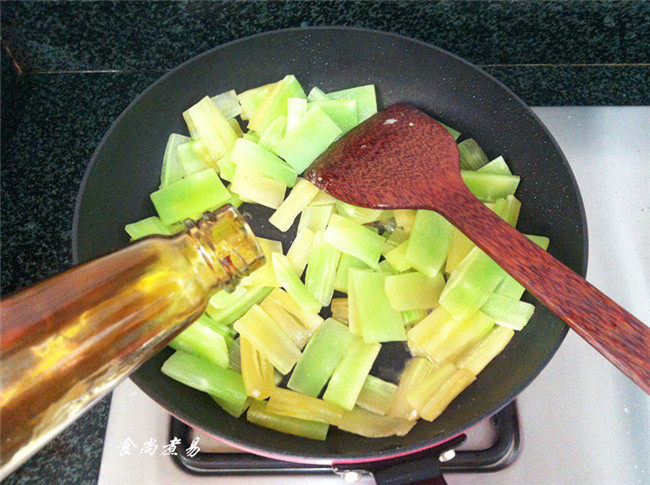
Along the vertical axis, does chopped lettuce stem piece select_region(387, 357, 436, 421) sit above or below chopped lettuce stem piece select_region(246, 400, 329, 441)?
below

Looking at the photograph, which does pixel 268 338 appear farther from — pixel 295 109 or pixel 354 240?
pixel 295 109

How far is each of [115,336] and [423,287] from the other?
521 millimetres

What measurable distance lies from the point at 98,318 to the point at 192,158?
0.55m

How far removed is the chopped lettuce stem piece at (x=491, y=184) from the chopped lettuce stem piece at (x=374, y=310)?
0.24 m

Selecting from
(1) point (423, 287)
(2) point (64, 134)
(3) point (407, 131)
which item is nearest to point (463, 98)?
(3) point (407, 131)

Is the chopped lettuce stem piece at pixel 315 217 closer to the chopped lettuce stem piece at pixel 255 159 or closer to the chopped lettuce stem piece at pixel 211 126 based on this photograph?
the chopped lettuce stem piece at pixel 255 159

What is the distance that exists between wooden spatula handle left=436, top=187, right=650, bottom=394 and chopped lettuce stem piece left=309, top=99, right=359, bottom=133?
0.30 m

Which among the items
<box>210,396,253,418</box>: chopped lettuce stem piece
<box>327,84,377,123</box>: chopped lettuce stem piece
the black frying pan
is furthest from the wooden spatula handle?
<box>210,396,253,418</box>: chopped lettuce stem piece

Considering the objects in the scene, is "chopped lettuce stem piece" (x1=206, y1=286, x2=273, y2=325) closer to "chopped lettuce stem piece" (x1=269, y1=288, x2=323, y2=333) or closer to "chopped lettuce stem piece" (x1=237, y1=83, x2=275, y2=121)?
"chopped lettuce stem piece" (x1=269, y1=288, x2=323, y2=333)

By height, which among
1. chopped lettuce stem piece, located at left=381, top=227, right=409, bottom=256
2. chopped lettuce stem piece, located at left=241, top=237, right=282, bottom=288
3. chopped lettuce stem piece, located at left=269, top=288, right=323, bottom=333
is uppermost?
chopped lettuce stem piece, located at left=241, top=237, right=282, bottom=288

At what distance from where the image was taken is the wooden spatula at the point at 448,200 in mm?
643

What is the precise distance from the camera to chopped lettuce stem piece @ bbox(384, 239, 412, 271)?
0.93m

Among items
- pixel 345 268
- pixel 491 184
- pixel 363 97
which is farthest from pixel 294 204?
pixel 491 184

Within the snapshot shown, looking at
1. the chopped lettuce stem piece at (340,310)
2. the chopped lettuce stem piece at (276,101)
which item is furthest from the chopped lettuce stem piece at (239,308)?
the chopped lettuce stem piece at (276,101)
